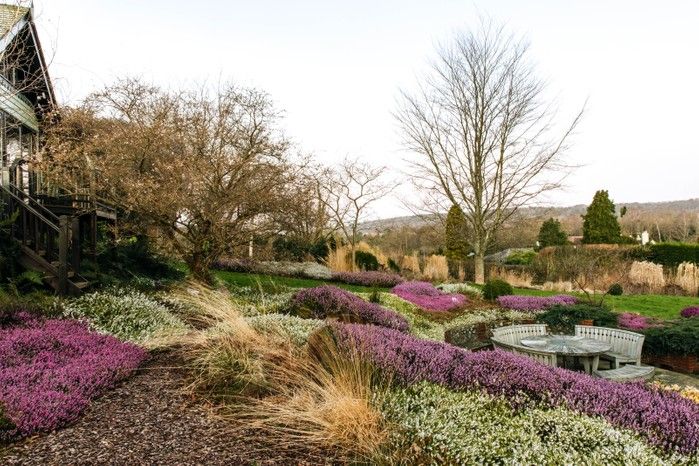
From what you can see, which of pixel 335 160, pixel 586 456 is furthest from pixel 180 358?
pixel 335 160

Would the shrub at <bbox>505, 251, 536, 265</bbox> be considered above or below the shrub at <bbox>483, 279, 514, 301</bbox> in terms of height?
above

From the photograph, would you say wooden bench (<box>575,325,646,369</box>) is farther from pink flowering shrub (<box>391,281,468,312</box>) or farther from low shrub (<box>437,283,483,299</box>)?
low shrub (<box>437,283,483,299</box>)

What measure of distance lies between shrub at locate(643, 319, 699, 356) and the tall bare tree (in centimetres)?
736

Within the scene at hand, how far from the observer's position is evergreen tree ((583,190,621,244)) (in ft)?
91.7

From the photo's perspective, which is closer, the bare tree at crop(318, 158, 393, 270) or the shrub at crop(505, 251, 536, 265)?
the bare tree at crop(318, 158, 393, 270)

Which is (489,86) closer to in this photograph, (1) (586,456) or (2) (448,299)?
(2) (448,299)

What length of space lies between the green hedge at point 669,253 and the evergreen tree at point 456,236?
7.47 metres

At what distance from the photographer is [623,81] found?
10.2 meters

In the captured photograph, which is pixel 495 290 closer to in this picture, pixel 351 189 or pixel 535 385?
pixel 535 385

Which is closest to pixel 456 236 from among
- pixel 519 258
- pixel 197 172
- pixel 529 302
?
pixel 519 258

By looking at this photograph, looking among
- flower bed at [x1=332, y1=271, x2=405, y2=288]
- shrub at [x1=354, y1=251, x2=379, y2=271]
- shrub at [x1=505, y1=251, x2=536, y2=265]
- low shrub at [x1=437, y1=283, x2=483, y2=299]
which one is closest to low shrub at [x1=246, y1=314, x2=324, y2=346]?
low shrub at [x1=437, y1=283, x2=483, y2=299]

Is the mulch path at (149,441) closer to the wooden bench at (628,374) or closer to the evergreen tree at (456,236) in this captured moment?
the wooden bench at (628,374)

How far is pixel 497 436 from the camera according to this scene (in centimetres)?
321

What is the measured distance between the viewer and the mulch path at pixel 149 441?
10.2ft
